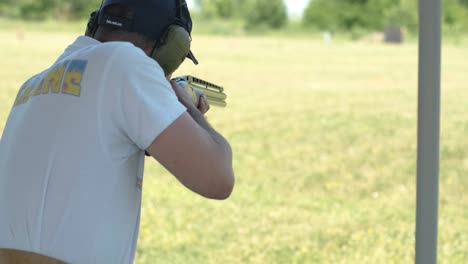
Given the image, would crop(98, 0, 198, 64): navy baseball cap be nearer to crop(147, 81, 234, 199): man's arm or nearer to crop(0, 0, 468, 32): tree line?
crop(147, 81, 234, 199): man's arm

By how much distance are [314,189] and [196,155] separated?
4.93 meters

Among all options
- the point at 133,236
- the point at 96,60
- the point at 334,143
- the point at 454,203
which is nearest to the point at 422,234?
the point at 133,236

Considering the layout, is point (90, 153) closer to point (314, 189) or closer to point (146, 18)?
point (146, 18)

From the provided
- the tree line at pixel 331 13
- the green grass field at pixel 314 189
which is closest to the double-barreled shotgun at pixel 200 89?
the green grass field at pixel 314 189

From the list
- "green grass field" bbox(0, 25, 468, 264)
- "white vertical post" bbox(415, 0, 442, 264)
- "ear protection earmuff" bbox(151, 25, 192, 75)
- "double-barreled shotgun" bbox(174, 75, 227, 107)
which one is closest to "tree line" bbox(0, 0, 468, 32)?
"green grass field" bbox(0, 25, 468, 264)

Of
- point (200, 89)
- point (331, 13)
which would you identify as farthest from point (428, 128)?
point (331, 13)

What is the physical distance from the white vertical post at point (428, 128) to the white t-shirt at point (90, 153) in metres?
1.03

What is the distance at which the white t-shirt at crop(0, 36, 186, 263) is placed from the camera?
151 cm

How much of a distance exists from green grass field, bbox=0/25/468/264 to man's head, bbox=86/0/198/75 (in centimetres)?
290

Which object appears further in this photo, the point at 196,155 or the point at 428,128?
the point at 428,128

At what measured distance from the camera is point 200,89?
189 centimetres

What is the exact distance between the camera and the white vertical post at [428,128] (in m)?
2.28

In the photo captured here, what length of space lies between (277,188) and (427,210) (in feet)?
13.3

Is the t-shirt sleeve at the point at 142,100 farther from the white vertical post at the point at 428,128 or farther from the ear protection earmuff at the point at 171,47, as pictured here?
the white vertical post at the point at 428,128
